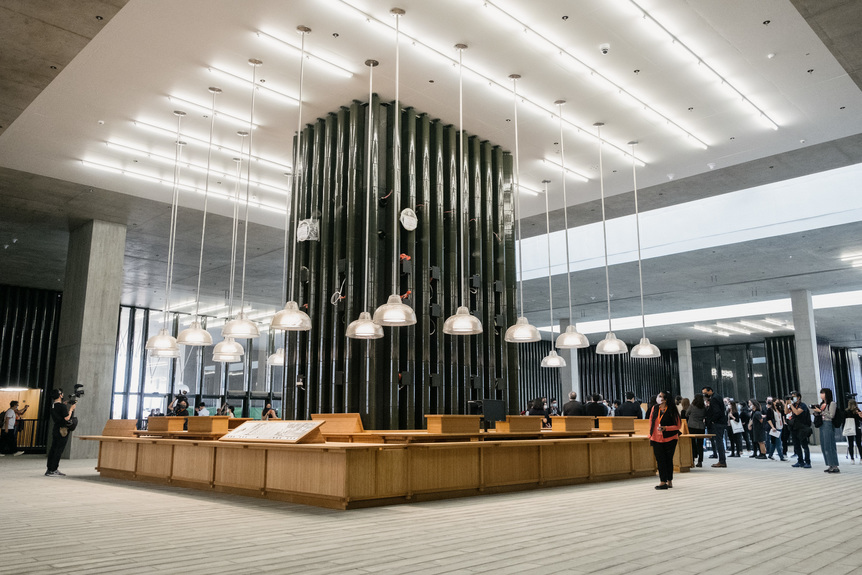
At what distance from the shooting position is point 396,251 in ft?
31.9

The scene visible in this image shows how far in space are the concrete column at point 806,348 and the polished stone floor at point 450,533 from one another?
1414 cm

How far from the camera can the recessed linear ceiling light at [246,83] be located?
32.2ft

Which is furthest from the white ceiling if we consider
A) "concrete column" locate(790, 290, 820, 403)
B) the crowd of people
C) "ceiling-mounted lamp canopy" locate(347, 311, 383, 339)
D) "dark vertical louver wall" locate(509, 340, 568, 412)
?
"dark vertical louver wall" locate(509, 340, 568, 412)

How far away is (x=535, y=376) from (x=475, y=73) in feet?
79.8

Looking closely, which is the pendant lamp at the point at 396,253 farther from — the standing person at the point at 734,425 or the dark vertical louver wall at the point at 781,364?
the dark vertical louver wall at the point at 781,364

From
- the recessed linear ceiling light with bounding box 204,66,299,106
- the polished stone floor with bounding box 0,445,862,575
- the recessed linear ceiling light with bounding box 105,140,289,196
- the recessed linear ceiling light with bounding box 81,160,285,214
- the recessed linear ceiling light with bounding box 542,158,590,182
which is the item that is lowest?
the polished stone floor with bounding box 0,445,862,575

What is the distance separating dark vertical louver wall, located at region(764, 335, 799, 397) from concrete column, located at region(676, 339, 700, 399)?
12.0ft

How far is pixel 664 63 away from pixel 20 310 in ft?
71.4

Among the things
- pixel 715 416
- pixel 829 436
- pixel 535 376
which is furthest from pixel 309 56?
pixel 535 376

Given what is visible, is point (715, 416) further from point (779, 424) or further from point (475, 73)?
point (475, 73)

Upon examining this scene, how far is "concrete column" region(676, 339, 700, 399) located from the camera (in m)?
32.2

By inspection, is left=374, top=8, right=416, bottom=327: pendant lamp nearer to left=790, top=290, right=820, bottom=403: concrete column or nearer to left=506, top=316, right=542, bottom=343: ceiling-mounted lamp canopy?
left=506, top=316, right=542, bottom=343: ceiling-mounted lamp canopy

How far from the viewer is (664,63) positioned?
973cm

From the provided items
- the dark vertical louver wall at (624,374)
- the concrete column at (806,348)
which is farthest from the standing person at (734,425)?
the dark vertical louver wall at (624,374)
